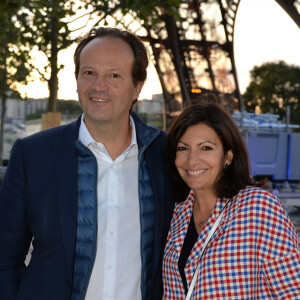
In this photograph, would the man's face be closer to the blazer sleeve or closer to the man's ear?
the man's ear

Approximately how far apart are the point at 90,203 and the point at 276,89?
5157 cm

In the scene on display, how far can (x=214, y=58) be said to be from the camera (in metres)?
24.7

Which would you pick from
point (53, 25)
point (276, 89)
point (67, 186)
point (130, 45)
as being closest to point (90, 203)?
point (67, 186)

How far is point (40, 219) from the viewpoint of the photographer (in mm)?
2676

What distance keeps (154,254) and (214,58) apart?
73.6ft

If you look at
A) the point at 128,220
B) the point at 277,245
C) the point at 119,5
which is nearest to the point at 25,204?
the point at 128,220

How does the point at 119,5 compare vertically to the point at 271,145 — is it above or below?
above

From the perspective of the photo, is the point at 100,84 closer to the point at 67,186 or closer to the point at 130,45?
the point at 130,45

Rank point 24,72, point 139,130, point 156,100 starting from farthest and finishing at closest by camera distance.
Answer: point 156,100 < point 24,72 < point 139,130

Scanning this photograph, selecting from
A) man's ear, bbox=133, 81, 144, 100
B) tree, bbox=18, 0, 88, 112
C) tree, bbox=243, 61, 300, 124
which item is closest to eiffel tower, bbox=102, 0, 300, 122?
tree, bbox=18, 0, 88, 112

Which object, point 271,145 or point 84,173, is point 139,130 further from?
point 271,145

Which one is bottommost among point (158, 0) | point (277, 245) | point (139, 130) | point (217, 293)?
point (217, 293)

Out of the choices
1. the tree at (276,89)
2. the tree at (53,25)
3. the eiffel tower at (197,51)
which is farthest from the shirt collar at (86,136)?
the tree at (276,89)

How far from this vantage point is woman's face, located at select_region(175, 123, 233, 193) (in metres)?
2.90
